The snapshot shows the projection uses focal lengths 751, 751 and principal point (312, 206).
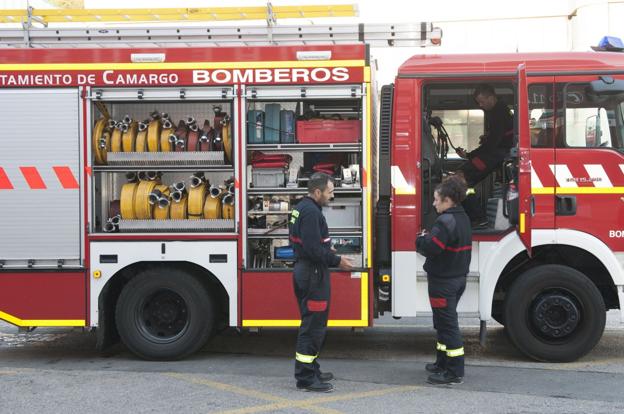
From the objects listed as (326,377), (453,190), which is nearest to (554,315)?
(453,190)

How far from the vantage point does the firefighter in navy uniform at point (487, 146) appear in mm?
7129

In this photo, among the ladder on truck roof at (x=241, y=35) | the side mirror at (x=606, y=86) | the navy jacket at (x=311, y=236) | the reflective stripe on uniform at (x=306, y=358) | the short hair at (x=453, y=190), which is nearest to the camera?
the navy jacket at (x=311, y=236)

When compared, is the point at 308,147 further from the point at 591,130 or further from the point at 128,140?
the point at 591,130

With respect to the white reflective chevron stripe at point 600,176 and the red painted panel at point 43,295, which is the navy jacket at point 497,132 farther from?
the red painted panel at point 43,295

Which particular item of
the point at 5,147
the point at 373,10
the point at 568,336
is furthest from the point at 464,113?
the point at 373,10

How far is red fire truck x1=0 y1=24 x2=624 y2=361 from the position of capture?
22.0 ft

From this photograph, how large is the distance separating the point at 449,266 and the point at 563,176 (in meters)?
1.47

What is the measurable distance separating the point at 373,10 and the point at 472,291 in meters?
11.0

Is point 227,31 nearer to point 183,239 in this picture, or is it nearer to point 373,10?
point 183,239

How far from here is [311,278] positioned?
5938mm

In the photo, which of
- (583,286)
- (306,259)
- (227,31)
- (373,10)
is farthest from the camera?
(373,10)

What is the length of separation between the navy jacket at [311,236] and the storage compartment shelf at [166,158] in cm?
146

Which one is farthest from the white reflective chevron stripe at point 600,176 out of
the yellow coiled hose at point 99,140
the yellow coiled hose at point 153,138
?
the yellow coiled hose at point 99,140

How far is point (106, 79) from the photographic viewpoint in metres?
7.01
